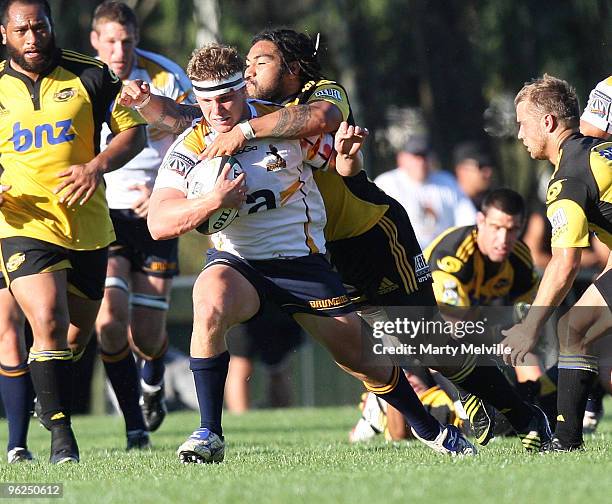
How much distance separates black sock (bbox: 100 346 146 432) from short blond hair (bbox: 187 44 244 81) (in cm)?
281

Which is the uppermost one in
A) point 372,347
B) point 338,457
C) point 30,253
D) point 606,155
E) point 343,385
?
point 606,155

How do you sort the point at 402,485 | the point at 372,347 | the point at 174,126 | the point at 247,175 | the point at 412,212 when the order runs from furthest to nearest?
the point at 412,212
the point at 174,126
the point at 372,347
the point at 247,175
the point at 402,485

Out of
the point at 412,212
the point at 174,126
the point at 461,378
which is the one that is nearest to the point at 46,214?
the point at 174,126

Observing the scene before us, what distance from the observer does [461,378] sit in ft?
23.5

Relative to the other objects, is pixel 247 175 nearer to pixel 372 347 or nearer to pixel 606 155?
pixel 372 347

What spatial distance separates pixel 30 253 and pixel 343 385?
726 cm

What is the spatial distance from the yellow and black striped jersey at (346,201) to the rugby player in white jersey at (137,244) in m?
2.20

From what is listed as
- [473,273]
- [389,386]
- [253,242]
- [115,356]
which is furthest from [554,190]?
[115,356]

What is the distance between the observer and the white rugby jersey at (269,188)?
6.42 meters

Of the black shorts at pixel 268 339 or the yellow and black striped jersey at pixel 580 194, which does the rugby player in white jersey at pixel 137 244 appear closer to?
the yellow and black striped jersey at pixel 580 194

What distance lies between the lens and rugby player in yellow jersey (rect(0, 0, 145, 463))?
712 cm

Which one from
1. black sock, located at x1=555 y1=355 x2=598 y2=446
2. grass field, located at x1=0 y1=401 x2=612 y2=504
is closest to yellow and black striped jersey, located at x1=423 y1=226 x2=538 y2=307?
grass field, located at x1=0 y1=401 x2=612 y2=504

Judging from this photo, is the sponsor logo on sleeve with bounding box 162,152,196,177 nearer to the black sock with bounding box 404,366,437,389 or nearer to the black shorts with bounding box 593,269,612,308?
the black shorts with bounding box 593,269,612,308

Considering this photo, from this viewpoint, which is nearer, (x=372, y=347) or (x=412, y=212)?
(x=372, y=347)
